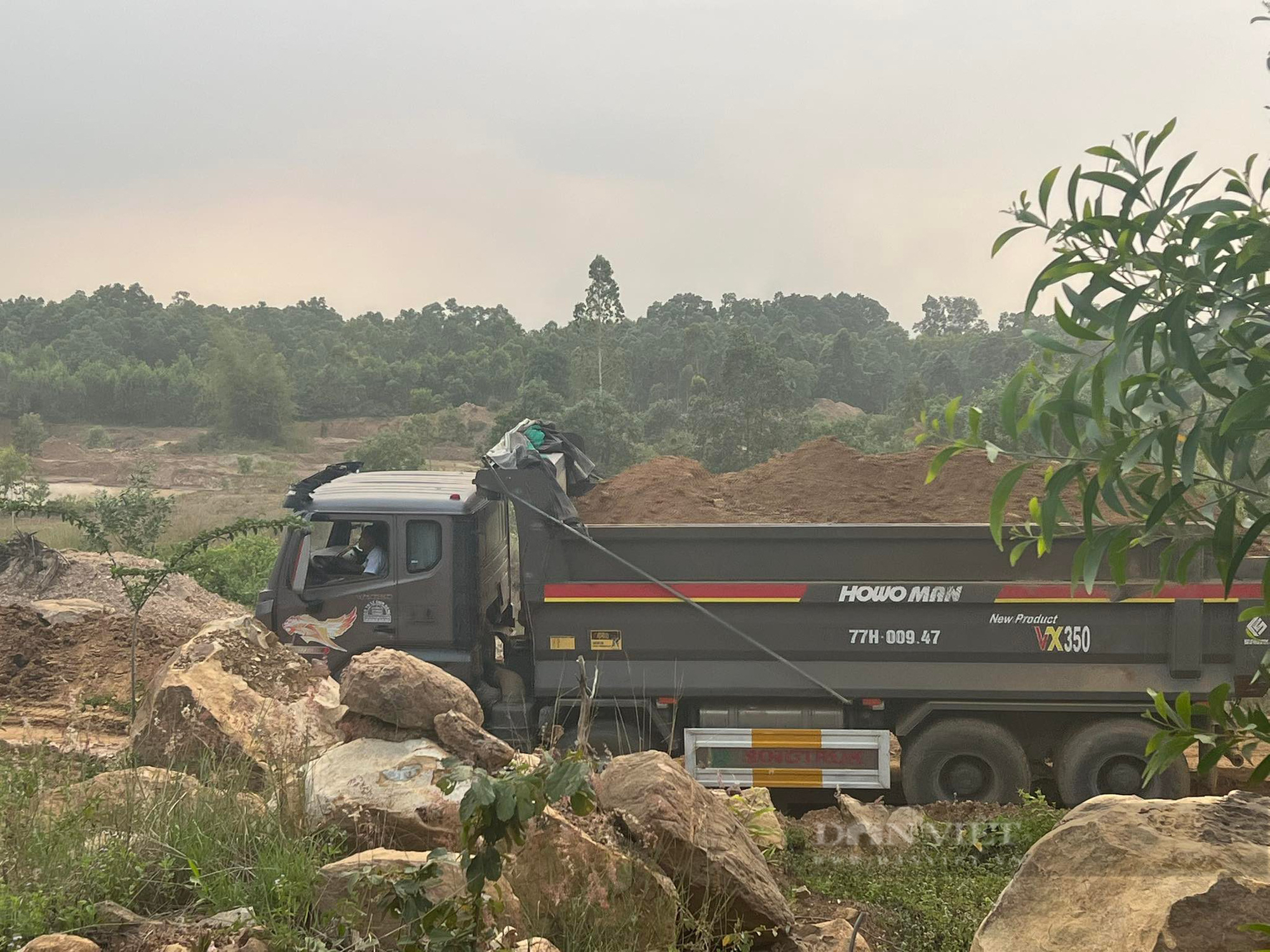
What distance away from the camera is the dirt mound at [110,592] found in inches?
480

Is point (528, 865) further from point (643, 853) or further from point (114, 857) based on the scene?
point (114, 857)

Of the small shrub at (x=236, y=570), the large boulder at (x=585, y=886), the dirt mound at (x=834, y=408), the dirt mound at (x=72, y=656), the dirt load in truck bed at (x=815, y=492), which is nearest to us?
the large boulder at (x=585, y=886)

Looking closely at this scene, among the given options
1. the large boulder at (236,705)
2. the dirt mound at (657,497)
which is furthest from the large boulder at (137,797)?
the dirt mound at (657,497)

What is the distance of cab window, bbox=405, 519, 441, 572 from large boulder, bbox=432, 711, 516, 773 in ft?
6.44

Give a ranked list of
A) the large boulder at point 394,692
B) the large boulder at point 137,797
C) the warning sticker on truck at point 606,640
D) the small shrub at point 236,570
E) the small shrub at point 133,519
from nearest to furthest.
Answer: the large boulder at point 137,797 < the large boulder at point 394,692 < the warning sticker on truck at point 606,640 < the small shrub at point 236,570 < the small shrub at point 133,519

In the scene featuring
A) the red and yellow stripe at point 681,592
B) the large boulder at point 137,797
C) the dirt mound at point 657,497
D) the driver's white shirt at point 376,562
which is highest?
the dirt mound at point 657,497

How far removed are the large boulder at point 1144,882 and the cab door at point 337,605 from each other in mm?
4473

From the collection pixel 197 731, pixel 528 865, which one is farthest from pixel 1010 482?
pixel 197 731

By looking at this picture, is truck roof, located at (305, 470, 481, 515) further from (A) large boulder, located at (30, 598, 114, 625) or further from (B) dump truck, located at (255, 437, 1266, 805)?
(A) large boulder, located at (30, 598, 114, 625)

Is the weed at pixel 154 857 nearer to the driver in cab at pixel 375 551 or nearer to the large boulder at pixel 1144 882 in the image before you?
the large boulder at pixel 1144 882

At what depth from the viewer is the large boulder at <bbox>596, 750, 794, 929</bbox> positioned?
14.3 ft

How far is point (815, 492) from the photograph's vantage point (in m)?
7.92

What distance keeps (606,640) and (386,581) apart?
4.99 feet

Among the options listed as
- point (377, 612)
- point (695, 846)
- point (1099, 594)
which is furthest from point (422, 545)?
point (1099, 594)
